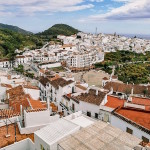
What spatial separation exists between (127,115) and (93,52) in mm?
86317

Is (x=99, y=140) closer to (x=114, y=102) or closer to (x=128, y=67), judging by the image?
(x=114, y=102)

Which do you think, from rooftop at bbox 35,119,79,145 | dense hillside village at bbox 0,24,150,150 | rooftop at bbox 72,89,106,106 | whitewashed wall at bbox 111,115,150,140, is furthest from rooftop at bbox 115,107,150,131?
rooftop at bbox 35,119,79,145

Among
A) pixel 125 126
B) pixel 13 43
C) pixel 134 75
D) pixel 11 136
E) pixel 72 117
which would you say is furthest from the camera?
pixel 13 43

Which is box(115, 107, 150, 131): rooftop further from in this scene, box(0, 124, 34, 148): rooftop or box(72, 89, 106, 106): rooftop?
box(0, 124, 34, 148): rooftop

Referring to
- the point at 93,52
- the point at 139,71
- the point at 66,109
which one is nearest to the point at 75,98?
the point at 66,109

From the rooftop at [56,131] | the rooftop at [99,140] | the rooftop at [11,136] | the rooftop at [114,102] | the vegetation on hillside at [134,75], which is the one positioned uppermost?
the rooftop at [99,140]

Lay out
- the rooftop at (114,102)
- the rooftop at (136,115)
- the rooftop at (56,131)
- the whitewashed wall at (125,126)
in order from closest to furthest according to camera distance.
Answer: the rooftop at (56,131), the whitewashed wall at (125,126), the rooftop at (136,115), the rooftop at (114,102)

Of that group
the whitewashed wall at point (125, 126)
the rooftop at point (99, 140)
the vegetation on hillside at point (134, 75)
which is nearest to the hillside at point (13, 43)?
the vegetation on hillside at point (134, 75)

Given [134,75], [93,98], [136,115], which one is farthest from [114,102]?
[134,75]

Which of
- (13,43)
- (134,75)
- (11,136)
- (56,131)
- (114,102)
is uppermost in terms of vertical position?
(13,43)

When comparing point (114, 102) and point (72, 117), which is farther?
point (114, 102)

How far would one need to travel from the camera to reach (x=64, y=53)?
331 ft

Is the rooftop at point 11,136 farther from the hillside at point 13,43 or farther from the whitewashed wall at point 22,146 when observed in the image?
the hillside at point 13,43

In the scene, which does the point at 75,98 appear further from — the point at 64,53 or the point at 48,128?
the point at 64,53
